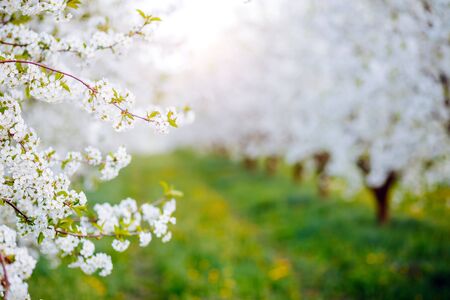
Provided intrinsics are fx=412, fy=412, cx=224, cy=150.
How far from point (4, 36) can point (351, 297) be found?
6.54 meters

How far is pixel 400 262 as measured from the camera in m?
7.75

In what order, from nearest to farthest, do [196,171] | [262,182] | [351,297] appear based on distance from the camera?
[351,297] < [262,182] < [196,171]

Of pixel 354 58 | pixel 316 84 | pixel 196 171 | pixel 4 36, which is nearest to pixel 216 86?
pixel 196 171

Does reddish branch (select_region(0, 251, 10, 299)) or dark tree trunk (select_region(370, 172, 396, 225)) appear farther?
dark tree trunk (select_region(370, 172, 396, 225))

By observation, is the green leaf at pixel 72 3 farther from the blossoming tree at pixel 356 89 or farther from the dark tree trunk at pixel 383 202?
the dark tree trunk at pixel 383 202

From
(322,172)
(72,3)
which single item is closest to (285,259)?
(322,172)

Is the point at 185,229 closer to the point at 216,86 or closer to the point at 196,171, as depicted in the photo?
the point at 216,86

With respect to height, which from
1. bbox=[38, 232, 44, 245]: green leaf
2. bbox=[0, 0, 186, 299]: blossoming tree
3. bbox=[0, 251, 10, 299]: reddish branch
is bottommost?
bbox=[0, 251, 10, 299]: reddish branch

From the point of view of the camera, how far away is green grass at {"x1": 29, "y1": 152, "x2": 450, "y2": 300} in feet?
22.1

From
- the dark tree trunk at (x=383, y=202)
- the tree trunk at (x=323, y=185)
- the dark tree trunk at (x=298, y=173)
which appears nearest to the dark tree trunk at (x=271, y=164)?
the dark tree trunk at (x=298, y=173)

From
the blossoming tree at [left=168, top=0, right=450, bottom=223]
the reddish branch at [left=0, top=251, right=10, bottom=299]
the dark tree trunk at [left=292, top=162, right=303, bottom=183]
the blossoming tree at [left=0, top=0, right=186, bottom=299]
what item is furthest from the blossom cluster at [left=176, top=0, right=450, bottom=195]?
the reddish branch at [left=0, top=251, right=10, bottom=299]

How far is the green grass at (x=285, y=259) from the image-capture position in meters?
6.73

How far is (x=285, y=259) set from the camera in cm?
905

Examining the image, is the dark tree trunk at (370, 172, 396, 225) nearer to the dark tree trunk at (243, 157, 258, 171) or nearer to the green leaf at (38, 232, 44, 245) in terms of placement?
the green leaf at (38, 232, 44, 245)
